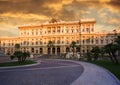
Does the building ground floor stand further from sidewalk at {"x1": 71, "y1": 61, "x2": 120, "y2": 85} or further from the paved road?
sidewalk at {"x1": 71, "y1": 61, "x2": 120, "y2": 85}

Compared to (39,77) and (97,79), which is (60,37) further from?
(97,79)

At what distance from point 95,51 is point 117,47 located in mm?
13385

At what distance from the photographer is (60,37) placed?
10269 centimetres

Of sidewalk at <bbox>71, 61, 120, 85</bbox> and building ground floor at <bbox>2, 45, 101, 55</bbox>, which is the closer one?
sidewalk at <bbox>71, 61, 120, 85</bbox>

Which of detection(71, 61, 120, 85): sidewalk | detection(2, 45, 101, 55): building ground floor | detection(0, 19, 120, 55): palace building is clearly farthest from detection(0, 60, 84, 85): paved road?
detection(2, 45, 101, 55): building ground floor

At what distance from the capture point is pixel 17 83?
15.2 m

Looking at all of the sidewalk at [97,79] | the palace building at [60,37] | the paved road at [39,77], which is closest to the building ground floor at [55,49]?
the palace building at [60,37]

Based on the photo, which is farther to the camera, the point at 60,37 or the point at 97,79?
the point at 60,37

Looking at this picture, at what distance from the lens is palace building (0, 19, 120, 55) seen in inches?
3797

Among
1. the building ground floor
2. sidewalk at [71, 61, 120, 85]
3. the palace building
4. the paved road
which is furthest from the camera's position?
the building ground floor

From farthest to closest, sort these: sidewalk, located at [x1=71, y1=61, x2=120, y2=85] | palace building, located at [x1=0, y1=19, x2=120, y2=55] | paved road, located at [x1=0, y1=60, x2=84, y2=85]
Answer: palace building, located at [x1=0, y1=19, x2=120, y2=55], paved road, located at [x1=0, y1=60, x2=84, y2=85], sidewalk, located at [x1=71, y1=61, x2=120, y2=85]

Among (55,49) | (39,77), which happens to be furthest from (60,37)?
(39,77)

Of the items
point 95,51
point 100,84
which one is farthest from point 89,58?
point 100,84

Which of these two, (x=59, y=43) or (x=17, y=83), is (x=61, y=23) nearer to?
(x=59, y=43)
